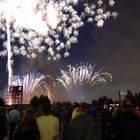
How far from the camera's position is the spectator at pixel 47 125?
1120 cm

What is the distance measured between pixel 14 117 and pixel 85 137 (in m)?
12.9

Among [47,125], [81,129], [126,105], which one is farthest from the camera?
[47,125]

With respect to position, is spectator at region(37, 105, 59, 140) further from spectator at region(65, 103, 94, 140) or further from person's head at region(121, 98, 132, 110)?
person's head at region(121, 98, 132, 110)

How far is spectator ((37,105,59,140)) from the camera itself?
1120 centimetres

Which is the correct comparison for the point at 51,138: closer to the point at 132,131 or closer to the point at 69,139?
the point at 69,139

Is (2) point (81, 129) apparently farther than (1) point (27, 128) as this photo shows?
Yes

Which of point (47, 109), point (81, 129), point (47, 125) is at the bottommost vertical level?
point (81, 129)

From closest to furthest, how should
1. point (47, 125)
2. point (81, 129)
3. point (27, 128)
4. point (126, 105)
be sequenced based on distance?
point (27, 128)
point (126, 105)
point (81, 129)
point (47, 125)

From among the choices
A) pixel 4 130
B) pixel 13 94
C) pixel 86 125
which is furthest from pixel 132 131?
pixel 13 94

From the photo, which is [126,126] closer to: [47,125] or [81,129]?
[81,129]

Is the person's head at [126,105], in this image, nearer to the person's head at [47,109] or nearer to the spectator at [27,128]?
the person's head at [47,109]

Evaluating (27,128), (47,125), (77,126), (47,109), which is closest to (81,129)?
(77,126)

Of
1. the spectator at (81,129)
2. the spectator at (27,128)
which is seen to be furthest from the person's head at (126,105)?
the spectator at (27,128)

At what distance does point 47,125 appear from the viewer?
37.0 ft
